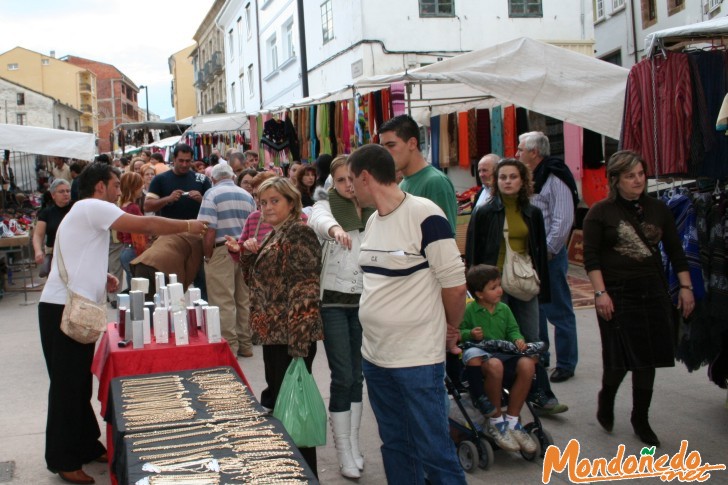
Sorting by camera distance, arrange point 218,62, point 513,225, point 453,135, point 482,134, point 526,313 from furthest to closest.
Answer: point 218,62 → point 453,135 → point 482,134 → point 526,313 → point 513,225

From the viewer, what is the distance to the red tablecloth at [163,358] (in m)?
4.57

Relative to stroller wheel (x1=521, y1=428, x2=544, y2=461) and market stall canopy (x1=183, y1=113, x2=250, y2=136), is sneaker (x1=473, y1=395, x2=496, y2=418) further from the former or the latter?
market stall canopy (x1=183, y1=113, x2=250, y2=136)

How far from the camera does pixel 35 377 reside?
7.35 metres

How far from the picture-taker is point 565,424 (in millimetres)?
5449

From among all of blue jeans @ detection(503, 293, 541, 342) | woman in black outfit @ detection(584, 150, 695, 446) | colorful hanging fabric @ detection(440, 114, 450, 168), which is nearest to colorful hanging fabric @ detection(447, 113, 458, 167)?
colorful hanging fabric @ detection(440, 114, 450, 168)

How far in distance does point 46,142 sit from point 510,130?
356 inches

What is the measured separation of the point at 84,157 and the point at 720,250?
13.1m

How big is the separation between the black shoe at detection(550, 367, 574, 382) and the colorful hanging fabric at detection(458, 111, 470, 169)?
565 cm

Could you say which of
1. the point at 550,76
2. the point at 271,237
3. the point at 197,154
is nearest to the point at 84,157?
the point at 197,154

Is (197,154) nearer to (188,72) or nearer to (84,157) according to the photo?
(84,157)

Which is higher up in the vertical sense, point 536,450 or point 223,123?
point 223,123

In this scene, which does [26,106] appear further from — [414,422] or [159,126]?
[414,422]

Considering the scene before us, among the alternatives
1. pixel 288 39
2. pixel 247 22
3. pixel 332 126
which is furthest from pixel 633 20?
pixel 247 22

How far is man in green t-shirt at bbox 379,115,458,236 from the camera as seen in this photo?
4.19m
